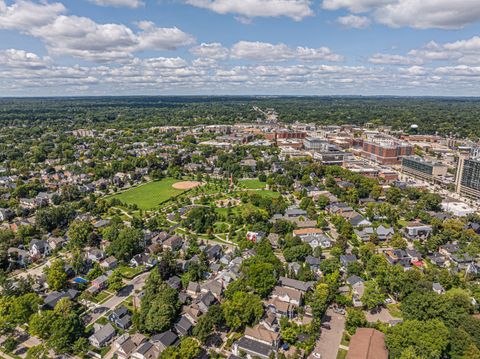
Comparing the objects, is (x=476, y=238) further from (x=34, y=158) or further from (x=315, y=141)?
(x=34, y=158)

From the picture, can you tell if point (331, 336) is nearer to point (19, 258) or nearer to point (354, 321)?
point (354, 321)

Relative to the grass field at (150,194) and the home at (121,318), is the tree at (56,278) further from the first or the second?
the grass field at (150,194)

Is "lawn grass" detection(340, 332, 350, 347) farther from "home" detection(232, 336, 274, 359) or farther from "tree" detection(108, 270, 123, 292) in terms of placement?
"tree" detection(108, 270, 123, 292)

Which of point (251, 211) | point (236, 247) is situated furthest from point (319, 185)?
point (236, 247)

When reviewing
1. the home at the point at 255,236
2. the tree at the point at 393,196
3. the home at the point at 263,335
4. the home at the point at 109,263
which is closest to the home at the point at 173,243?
the home at the point at 109,263

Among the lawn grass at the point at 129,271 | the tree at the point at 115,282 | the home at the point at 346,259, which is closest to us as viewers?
the tree at the point at 115,282

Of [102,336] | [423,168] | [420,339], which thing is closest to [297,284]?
[420,339]

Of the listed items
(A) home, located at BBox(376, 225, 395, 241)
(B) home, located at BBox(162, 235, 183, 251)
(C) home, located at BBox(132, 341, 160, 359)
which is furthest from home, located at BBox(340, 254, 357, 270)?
(C) home, located at BBox(132, 341, 160, 359)
